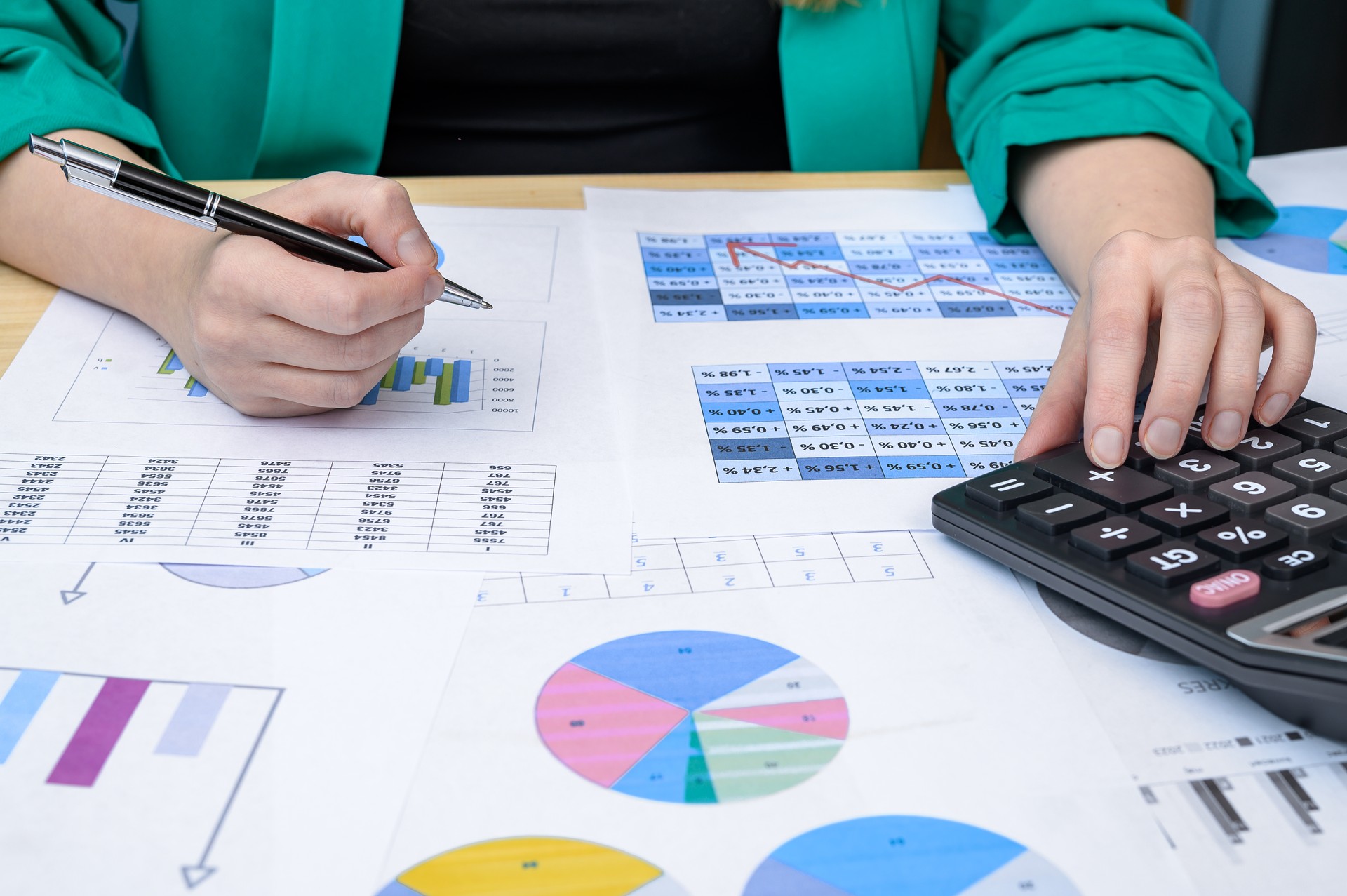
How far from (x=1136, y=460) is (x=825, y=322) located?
0.23 m

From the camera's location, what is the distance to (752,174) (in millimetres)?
836

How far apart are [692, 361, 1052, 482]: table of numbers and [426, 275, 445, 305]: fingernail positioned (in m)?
0.15

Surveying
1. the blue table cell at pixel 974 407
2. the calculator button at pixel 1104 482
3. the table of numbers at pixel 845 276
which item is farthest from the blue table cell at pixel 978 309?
the calculator button at pixel 1104 482

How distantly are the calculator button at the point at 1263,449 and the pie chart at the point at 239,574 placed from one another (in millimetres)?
400

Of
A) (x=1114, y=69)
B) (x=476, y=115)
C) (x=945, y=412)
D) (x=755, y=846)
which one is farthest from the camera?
(x=476, y=115)

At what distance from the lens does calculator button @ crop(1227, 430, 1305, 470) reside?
0.45 metres

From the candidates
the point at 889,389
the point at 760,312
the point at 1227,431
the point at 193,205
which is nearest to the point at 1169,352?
the point at 1227,431

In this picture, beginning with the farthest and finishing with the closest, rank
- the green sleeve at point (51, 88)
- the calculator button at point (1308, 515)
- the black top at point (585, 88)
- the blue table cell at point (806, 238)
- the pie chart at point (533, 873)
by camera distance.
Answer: the black top at point (585, 88) → the blue table cell at point (806, 238) → the green sleeve at point (51, 88) → the calculator button at point (1308, 515) → the pie chart at point (533, 873)

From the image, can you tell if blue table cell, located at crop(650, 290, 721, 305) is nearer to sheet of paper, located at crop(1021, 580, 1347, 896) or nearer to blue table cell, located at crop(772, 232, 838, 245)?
blue table cell, located at crop(772, 232, 838, 245)

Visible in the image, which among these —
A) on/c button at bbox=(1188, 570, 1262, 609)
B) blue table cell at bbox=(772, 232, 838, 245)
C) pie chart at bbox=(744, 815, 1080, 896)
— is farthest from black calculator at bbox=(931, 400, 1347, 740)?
blue table cell at bbox=(772, 232, 838, 245)

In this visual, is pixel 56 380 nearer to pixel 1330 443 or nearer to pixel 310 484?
pixel 310 484

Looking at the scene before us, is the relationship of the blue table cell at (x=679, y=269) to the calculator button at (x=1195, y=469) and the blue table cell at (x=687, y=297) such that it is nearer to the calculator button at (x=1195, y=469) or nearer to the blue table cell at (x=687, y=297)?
the blue table cell at (x=687, y=297)

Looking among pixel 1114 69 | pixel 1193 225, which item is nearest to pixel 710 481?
pixel 1193 225

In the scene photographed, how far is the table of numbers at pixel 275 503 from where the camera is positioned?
44cm
